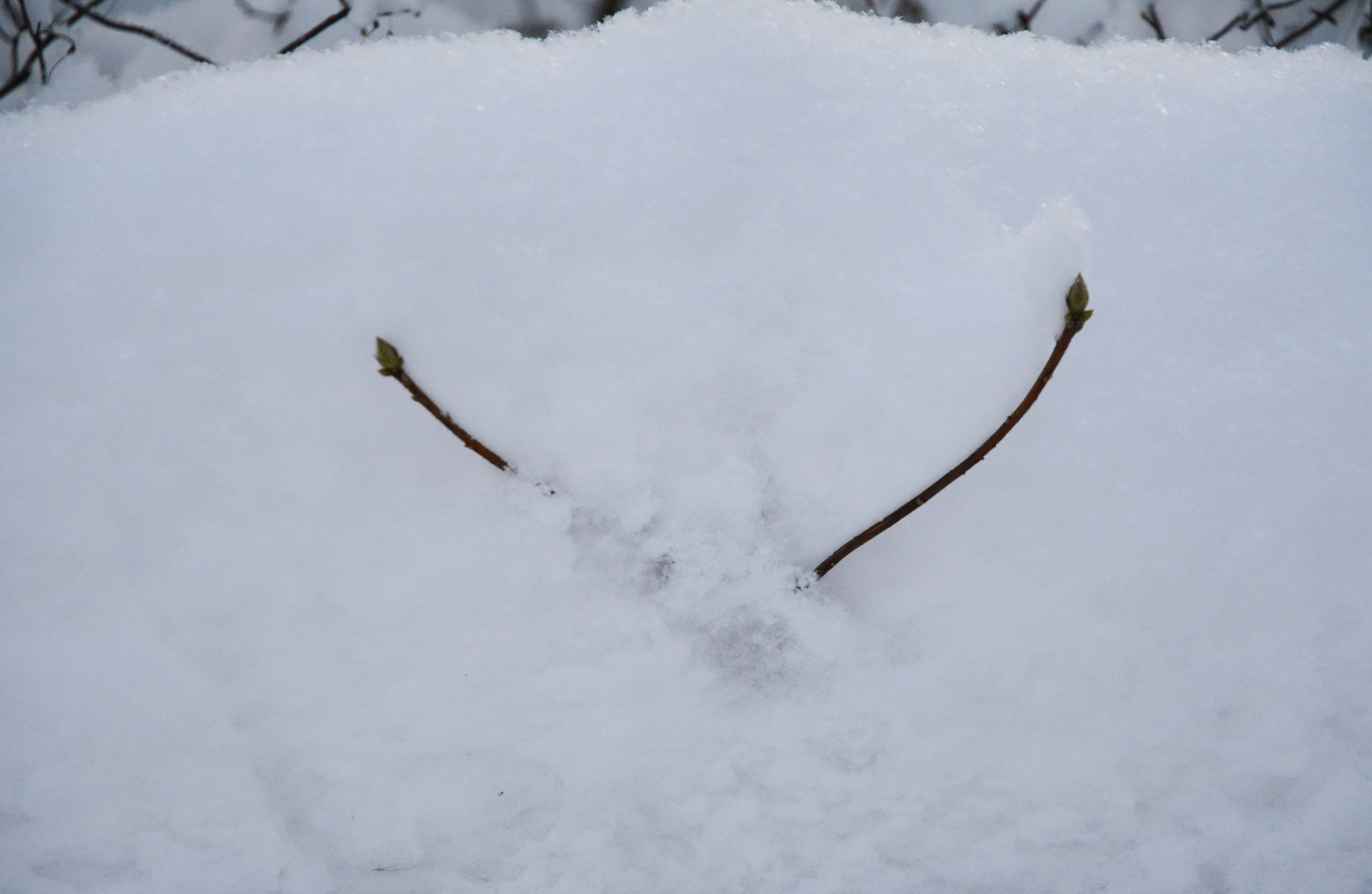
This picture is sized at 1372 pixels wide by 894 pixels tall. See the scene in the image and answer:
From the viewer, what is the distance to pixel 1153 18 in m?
0.97

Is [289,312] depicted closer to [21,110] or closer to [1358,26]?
[21,110]

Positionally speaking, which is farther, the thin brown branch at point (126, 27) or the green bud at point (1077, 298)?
the thin brown branch at point (126, 27)

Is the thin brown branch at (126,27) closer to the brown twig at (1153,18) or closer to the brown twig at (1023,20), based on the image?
the brown twig at (1023,20)

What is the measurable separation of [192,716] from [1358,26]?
5.29 ft

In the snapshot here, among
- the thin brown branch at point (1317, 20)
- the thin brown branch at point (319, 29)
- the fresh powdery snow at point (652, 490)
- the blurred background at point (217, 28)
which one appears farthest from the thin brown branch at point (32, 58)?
the thin brown branch at point (1317, 20)

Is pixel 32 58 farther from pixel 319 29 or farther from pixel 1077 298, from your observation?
pixel 1077 298

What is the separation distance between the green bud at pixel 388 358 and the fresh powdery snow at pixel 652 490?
2.8 inches

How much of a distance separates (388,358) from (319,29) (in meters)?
0.47

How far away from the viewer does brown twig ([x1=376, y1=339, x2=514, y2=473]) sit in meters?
0.75

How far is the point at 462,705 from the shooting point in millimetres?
840

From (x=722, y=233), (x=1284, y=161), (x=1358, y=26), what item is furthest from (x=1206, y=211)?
(x=722, y=233)

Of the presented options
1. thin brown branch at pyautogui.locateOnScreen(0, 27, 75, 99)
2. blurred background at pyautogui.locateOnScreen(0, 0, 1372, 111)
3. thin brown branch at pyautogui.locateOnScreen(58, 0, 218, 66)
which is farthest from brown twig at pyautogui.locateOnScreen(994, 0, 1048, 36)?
thin brown branch at pyautogui.locateOnScreen(0, 27, 75, 99)

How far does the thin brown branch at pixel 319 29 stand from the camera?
35.9 inches

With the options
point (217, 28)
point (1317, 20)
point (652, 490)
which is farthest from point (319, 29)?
point (1317, 20)
